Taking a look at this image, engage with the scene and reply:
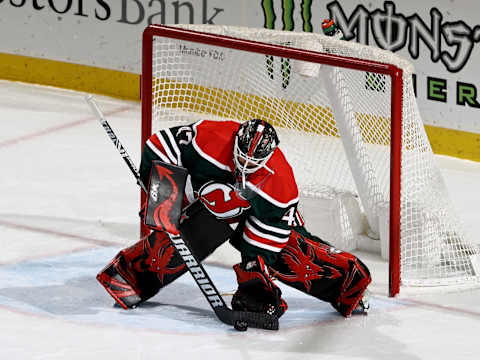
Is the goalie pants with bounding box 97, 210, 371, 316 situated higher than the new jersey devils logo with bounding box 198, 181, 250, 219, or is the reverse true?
the new jersey devils logo with bounding box 198, 181, 250, 219

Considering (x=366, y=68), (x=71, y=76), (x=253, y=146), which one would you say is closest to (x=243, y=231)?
(x=253, y=146)

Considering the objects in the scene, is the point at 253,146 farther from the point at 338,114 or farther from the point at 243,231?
the point at 338,114

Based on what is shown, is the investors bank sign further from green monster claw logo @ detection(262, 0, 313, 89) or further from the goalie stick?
the goalie stick

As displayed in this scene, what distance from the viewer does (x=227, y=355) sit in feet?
14.8

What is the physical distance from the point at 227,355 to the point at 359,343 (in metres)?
0.49

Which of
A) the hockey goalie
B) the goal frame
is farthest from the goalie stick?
the goal frame

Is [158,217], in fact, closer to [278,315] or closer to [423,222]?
[278,315]

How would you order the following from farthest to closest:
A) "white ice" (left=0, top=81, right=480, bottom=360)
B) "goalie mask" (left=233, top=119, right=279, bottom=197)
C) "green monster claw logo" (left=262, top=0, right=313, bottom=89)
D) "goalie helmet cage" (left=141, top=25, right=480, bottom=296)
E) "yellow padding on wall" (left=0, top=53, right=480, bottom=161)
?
1. "green monster claw logo" (left=262, top=0, right=313, bottom=89)
2. "yellow padding on wall" (left=0, top=53, right=480, bottom=161)
3. "goalie helmet cage" (left=141, top=25, right=480, bottom=296)
4. "white ice" (left=0, top=81, right=480, bottom=360)
5. "goalie mask" (left=233, top=119, right=279, bottom=197)

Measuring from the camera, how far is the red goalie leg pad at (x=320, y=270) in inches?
190

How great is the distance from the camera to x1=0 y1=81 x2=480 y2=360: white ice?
15.0ft

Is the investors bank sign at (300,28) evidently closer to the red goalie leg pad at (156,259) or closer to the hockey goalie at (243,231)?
the hockey goalie at (243,231)

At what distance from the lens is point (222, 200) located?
466cm

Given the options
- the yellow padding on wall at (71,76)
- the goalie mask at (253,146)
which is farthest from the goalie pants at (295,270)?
the yellow padding on wall at (71,76)

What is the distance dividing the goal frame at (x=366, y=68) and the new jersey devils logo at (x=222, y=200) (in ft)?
2.28
